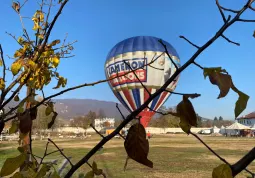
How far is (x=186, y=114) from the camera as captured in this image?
1.78ft

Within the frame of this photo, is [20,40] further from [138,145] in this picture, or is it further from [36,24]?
[138,145]

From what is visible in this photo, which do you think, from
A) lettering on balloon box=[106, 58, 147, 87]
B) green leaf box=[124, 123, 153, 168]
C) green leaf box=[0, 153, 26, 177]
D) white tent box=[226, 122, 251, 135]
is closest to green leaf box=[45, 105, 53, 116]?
lettering on balloon box=[106, 58, 147, 87]

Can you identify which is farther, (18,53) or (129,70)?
(18,53)

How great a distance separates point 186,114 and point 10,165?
0.34 m

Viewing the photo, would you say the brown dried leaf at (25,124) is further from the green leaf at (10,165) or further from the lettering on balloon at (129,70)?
the lettering on balloon at (129,70)

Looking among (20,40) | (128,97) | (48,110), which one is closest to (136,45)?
(128,97)

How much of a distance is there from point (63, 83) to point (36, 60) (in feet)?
0.50

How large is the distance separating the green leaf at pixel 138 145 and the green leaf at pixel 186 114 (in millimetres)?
71

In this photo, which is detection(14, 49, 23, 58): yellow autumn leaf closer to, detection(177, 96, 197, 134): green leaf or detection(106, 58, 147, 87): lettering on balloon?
detection(106, 58, 147, 87): lettering on balloon

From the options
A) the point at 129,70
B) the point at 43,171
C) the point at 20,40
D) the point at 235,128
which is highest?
the point at 20,40

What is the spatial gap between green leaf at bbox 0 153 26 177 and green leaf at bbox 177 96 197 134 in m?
0.31

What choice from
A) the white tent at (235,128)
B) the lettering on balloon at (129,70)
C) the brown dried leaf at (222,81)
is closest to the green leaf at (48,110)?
the lettering on balloon at (129,70)

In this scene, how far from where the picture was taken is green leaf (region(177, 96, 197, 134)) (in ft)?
1.74

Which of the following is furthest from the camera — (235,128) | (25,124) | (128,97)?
(235,128)
